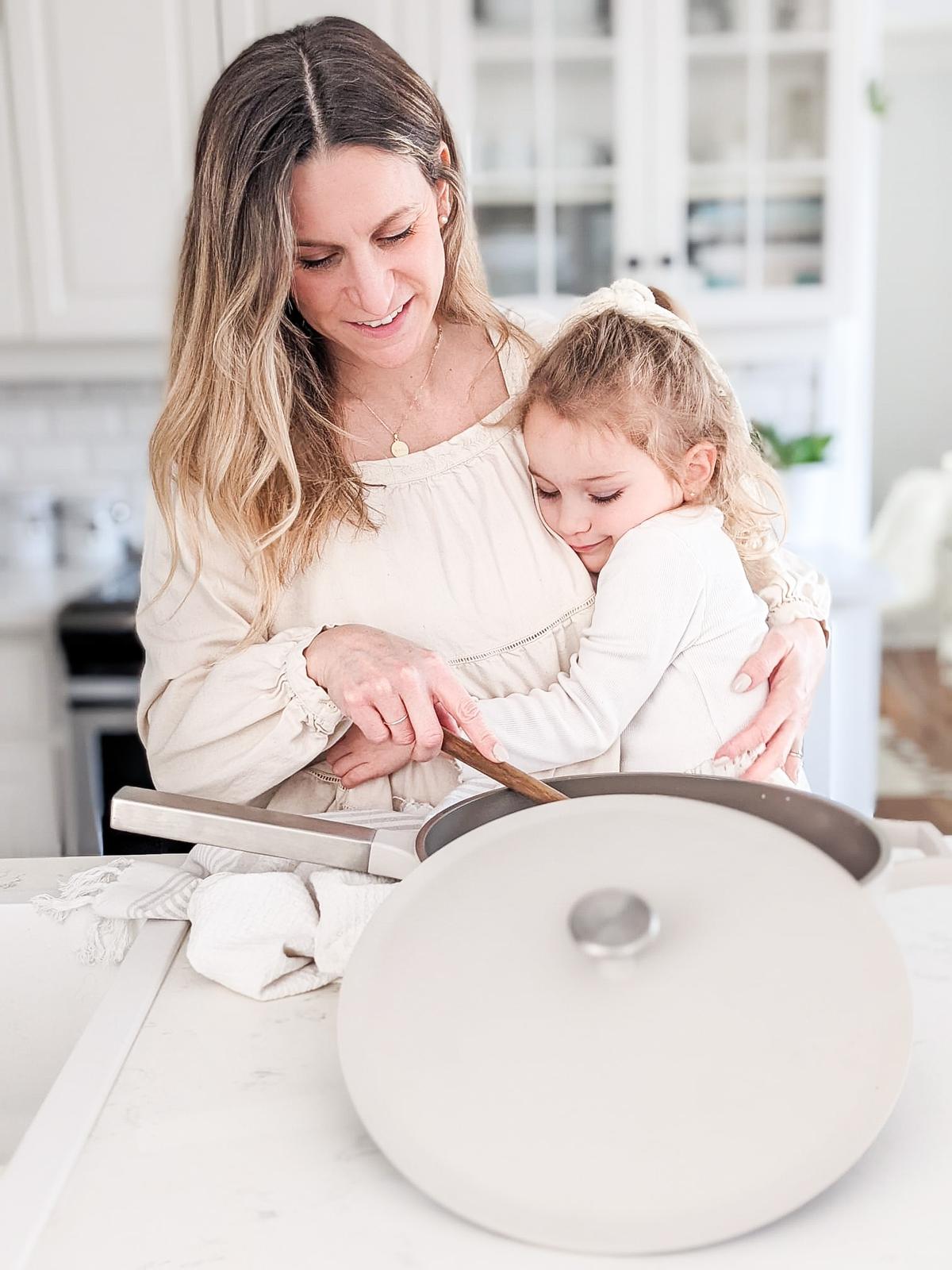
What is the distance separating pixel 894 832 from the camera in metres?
0.83

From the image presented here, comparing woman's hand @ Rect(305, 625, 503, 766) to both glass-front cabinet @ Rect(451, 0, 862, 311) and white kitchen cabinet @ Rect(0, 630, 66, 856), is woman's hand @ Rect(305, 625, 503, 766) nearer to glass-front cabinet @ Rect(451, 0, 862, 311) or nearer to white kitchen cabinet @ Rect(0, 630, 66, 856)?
white kitchen cabinet @ Rect(0, 630, 66, 856)

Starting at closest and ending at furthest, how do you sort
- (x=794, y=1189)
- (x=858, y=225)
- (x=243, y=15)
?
(x=794, y=1189) < (x=243, y=15) < (x=858, y=225)

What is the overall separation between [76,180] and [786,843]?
8.46 feet

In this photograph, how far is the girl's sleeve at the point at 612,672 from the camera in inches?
43.9

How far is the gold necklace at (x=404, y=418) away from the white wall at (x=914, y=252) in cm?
430

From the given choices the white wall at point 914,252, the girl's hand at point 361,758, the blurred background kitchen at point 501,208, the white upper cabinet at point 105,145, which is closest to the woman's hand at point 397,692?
the girl's hand at point 361,758

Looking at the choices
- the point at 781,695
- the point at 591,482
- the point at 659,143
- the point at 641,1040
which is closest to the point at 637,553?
the point at 591,482

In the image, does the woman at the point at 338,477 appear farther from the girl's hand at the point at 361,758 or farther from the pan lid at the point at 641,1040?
the pan lid at the point at 641,1040

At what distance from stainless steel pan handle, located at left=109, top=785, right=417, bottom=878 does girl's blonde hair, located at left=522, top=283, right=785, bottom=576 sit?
52 cm

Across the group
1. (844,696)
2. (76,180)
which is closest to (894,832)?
(844,696)

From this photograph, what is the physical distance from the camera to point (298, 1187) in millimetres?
607

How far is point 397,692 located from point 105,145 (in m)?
2.16

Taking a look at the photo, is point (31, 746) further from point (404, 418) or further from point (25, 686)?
point (404, 418)

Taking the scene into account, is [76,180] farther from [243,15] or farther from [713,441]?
[713,441]
